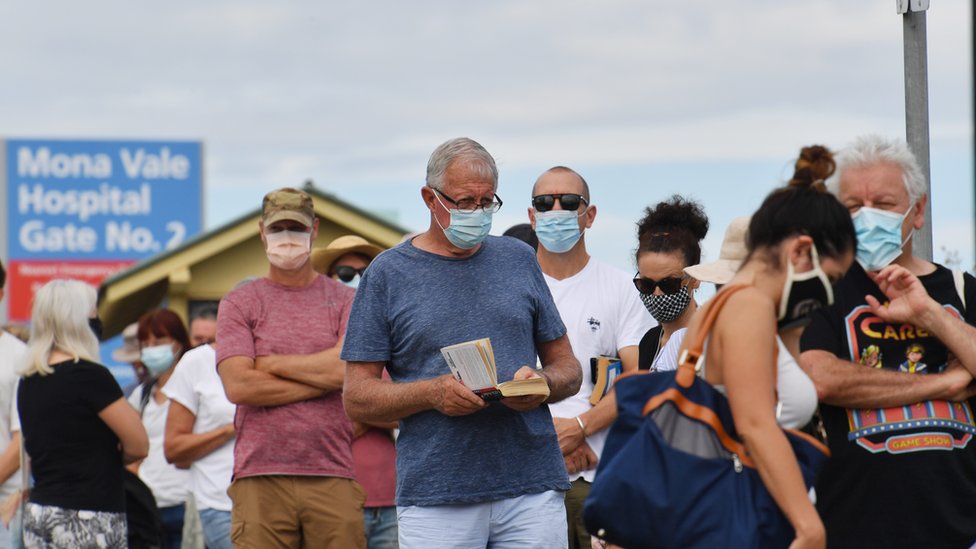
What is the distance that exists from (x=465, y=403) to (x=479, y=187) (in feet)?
3.07

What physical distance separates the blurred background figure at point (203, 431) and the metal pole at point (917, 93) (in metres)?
4.67

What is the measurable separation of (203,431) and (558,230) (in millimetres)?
3233

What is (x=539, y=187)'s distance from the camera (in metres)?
7.39

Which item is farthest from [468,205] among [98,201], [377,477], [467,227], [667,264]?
[98,201]

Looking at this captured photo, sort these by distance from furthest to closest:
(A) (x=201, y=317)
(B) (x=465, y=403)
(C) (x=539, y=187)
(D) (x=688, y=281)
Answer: (A) (x=201, y=317) < (C) (x=539, y=187) < (D) (x=688, y=281) < (B) (x=465, y=403)

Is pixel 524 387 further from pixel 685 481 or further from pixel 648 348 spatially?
pixel 648 348

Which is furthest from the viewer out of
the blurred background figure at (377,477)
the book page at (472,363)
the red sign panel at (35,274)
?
the red sign panel at (35,274)

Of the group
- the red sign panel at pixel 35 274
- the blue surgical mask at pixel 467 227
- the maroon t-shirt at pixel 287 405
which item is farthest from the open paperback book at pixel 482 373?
the red sign panel at pixel 35 274

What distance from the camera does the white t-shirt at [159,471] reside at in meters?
10.9

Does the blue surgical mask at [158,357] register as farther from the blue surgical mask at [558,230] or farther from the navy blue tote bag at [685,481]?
the navy blue tote bag at [685,481]

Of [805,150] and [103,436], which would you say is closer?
[805,150]

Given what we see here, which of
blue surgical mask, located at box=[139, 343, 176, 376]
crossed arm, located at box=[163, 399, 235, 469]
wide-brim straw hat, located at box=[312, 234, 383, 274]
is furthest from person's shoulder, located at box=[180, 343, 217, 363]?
blue surgical mask, located at box=[139, 343, 176, 376]

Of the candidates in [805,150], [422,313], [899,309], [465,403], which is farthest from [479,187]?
[899,309]

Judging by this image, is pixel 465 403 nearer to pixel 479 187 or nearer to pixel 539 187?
pixel 479 187
